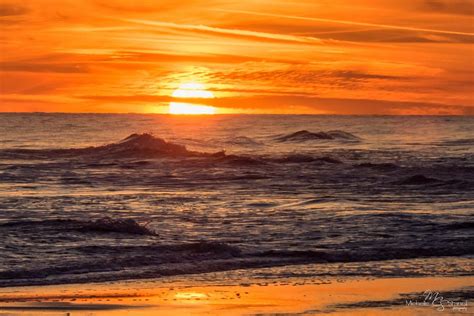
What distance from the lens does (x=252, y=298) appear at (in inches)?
502

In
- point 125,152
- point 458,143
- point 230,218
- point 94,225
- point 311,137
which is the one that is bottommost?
point 94,225

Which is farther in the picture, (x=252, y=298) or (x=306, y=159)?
(x=306, y=159)

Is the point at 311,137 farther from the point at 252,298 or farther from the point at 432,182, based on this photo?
the point at 252,298

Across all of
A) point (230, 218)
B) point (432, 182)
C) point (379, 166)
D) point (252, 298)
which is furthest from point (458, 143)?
point (252, 298)

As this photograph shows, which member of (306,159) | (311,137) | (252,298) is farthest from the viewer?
(311,137)

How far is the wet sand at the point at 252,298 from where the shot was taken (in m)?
11.8

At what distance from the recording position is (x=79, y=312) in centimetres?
1165

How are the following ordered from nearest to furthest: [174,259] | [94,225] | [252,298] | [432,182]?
[252,298], [174,259], [94,225], [432,182]

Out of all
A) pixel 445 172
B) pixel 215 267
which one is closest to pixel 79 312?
pixel 215 267

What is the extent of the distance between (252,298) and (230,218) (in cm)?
→ 980

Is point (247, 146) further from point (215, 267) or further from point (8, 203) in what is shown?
point (215, 267)

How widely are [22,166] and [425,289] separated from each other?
32619mm

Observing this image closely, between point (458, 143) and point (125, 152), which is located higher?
point (458, 143)

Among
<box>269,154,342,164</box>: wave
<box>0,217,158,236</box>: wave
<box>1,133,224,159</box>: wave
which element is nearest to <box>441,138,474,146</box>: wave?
<box>269,154,342,164</box>: wave
